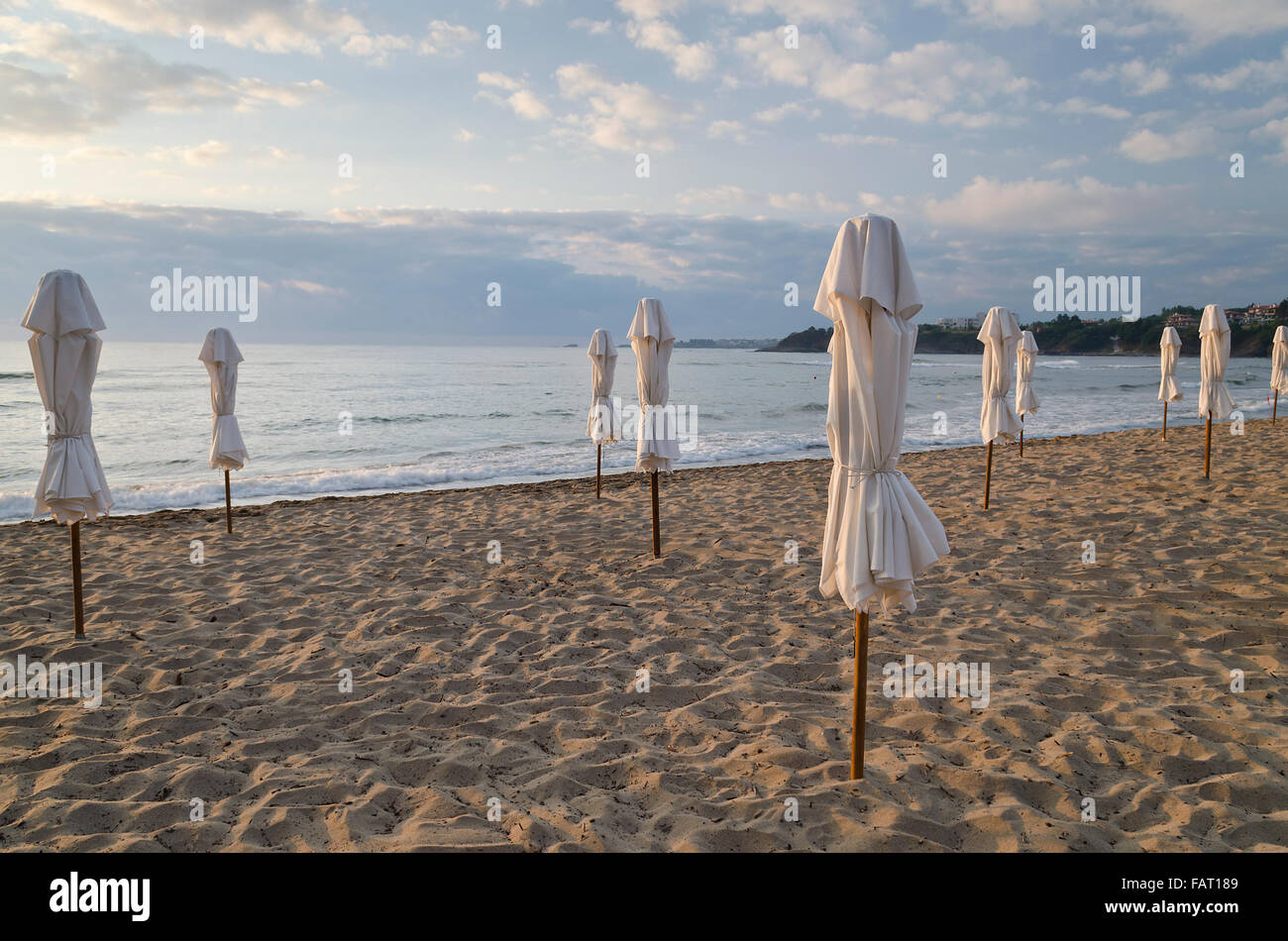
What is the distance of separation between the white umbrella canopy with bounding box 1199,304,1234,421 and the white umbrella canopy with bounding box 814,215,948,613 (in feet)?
32.0

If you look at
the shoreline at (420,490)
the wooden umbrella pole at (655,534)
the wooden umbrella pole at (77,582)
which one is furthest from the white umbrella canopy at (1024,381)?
the wooden umbrella pole at (77,582)

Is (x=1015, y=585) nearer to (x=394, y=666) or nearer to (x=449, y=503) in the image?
(x=394, y=666)

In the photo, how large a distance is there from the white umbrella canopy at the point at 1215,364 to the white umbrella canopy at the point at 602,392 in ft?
28.7

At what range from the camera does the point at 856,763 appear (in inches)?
131

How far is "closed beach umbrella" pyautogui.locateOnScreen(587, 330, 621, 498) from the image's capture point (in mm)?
10930

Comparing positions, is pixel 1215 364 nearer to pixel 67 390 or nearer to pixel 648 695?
pixel 648 695

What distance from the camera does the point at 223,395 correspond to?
8.99 m

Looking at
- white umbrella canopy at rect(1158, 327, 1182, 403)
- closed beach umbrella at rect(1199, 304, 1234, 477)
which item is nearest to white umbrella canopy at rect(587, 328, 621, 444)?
closed beach umbrella at rect(1199, 304, 1234, 477)

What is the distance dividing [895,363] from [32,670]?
627cm

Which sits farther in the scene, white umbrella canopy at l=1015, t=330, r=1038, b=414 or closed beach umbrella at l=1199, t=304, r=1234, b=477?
white umbrella canopy at l=1015, t=330, r=1038, b=414

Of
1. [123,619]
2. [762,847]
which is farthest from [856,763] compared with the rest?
[123,619]

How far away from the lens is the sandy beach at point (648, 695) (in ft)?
10.2

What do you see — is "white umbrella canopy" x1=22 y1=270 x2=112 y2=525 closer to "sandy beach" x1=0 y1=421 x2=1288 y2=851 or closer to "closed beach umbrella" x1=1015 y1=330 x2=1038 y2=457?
"sandy beach" x1=0 y1=421 x2=1288 y2=851
